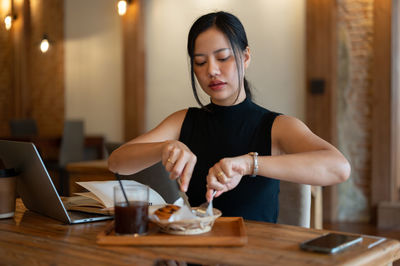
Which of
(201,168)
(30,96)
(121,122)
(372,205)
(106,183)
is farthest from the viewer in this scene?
(30,96)

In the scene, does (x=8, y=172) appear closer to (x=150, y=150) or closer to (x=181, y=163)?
(x=150, y=150)

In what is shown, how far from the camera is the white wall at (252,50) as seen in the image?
508cm

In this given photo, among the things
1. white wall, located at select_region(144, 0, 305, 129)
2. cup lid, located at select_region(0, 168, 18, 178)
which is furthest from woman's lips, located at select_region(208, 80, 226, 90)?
white wall, located at select_region(144, 0, 305, 129)

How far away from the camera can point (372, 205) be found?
470 centimetres

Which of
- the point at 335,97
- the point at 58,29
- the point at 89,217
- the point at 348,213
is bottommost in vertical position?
the point at 348,213

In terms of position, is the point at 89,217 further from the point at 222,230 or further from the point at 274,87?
the point at 274,87

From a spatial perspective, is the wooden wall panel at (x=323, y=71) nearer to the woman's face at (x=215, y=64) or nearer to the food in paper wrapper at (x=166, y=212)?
the woman's face at (x=215, y=64)

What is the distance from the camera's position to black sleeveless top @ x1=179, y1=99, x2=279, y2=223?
1.74 m

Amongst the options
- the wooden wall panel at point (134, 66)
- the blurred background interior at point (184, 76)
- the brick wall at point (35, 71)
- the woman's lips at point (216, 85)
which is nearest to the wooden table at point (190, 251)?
the woman's lips at point (216, 85)

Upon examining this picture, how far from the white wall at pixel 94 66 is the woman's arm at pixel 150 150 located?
15.1ft

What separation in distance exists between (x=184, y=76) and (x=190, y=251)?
4925 millimetres

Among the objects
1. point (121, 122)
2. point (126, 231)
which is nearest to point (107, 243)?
point (126, 231)

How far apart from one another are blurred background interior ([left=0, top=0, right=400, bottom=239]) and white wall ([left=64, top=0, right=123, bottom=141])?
18 millimetres

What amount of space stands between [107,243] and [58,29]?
672 cm
